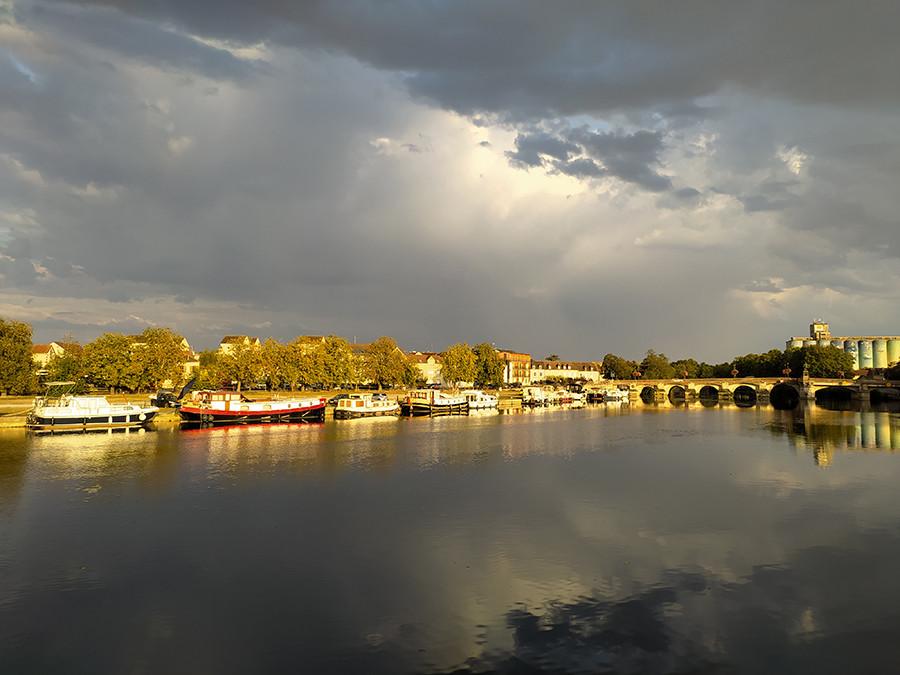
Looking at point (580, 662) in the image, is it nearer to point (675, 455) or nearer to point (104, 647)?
point (104, 647)

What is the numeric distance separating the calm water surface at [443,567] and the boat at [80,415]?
683 inches

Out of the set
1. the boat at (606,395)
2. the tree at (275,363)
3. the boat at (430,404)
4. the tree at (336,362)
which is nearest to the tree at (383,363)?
the tree at (336,362)

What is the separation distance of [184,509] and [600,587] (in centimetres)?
2020

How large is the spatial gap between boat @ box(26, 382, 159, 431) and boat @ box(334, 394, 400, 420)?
2554 centimetres

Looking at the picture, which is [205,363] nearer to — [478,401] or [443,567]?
[478,401]

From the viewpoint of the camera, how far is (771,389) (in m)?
166

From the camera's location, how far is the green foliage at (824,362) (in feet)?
545

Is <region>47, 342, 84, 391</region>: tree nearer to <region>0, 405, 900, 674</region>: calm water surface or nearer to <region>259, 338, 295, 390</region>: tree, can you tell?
<region>259, 338, 295, 390</region>: tree

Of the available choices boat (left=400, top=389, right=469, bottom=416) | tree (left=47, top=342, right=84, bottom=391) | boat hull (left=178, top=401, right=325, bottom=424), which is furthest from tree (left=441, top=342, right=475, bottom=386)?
tree (left=47, top=342, right=84, bottom=391)

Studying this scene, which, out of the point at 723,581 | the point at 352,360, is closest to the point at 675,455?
the point at 723,581

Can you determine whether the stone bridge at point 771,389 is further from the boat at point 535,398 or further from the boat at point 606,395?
the boat at point 535,398

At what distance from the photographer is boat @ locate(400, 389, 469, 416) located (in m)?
97.9

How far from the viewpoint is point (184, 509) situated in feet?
95.5

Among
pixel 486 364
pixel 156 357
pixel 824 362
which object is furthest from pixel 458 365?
pixel 824 362
